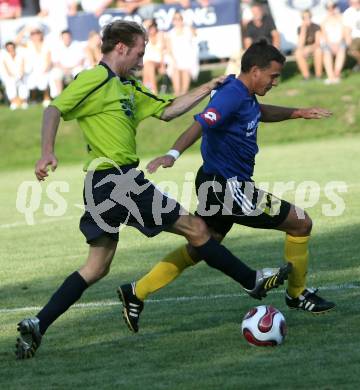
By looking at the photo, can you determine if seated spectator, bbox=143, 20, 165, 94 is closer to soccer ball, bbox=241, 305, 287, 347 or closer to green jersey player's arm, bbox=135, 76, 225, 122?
green jersey player's arm, bbox=135, 76, 225, 122

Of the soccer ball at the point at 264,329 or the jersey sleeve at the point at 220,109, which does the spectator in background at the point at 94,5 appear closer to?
the jersey sleeve at the point at 220,109

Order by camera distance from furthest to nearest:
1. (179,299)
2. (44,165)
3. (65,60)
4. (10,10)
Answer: (10,10) → (65,60) → (179,299) → (44,165)

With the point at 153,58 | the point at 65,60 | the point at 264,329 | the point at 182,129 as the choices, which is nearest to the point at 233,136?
the point at 264,329

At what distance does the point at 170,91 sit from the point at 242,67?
18335 mm

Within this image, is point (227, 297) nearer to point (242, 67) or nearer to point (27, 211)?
point (242, 67)

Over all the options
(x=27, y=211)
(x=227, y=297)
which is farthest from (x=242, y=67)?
(x=27, y=211)

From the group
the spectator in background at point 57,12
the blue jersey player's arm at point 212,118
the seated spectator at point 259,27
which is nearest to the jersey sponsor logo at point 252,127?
the blue jersey player's arm at point 212,118

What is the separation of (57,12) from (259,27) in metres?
4.80

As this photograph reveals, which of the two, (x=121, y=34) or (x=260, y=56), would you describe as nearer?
(x=121, y=34)

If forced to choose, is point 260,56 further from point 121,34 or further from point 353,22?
point 353,22

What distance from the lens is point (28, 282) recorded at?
31.6 ft

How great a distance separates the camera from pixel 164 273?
730cm

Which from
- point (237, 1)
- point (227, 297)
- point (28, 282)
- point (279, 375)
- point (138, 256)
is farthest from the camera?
point (237, 1)

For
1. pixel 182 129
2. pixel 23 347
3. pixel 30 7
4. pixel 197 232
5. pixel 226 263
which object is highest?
pixel 197 232
